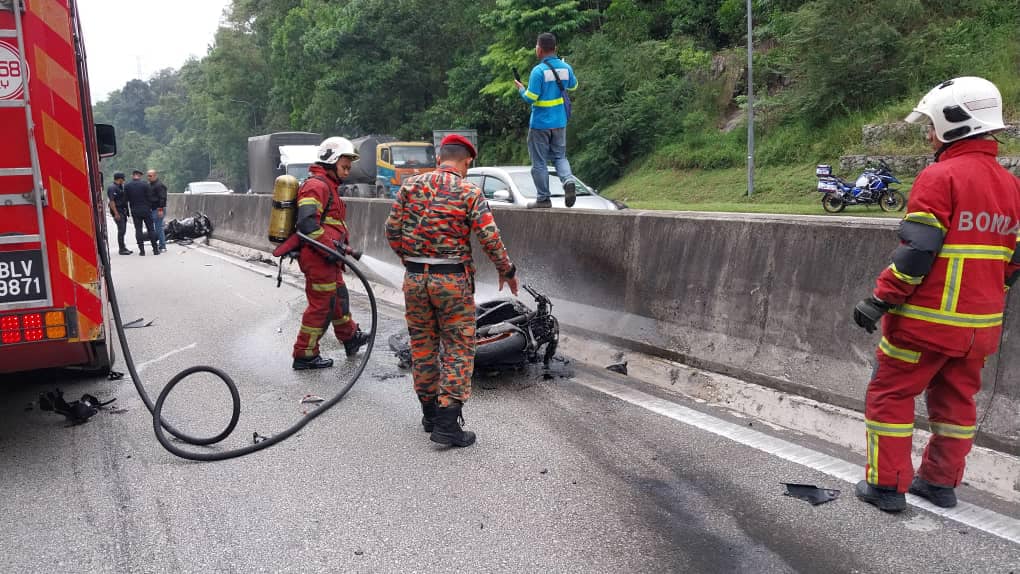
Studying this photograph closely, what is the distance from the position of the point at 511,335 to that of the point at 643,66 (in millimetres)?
26950

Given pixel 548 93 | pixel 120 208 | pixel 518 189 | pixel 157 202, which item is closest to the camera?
pixel 548 93

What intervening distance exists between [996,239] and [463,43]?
43894 millimetres

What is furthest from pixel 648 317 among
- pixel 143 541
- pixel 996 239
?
pixel 143 541

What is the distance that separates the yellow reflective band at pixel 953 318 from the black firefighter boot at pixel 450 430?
2520mm

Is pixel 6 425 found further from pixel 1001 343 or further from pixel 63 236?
pixel 1001 343

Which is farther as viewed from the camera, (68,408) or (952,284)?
(68,408)

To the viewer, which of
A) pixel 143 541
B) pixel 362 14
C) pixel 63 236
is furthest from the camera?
pixel 362 14

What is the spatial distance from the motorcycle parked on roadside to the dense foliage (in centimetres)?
439

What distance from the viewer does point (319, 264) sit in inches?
267

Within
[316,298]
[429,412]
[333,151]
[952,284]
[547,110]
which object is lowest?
[429,412]

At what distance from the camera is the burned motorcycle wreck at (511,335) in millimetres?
6109

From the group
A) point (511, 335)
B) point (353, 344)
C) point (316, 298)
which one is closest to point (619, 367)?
point (511, 335)

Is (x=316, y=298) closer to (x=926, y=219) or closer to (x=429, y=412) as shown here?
(x=429, y=412)

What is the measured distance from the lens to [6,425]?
5543 mm
